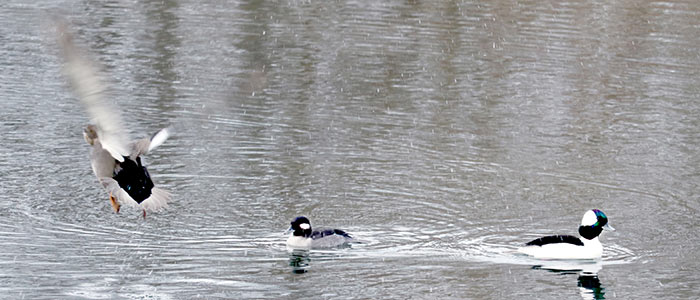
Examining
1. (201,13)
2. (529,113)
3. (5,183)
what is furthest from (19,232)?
(201,13)

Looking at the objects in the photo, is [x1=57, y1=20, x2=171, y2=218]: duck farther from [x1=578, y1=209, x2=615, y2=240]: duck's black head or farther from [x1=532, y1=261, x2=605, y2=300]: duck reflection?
[x1=578, y1=209, x2=615, y2=240]: duck's black head

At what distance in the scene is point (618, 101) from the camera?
68.9 feet

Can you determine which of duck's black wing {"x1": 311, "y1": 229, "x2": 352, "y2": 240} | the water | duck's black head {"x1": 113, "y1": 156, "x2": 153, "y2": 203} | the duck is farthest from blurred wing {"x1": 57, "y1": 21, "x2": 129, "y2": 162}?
duck's black wing {"x1": 311, "y1": 229, "x2": 352, "y2": 240}

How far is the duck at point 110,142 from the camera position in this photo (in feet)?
30.8

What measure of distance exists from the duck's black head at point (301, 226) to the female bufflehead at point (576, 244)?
2081 mm

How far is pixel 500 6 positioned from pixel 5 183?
61.8 feet

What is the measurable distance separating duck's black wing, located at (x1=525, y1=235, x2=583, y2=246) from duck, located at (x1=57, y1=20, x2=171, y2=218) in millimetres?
3542

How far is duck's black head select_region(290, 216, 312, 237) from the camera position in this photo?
12.5 meters

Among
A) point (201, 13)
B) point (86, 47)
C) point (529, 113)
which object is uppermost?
point (201, 13)

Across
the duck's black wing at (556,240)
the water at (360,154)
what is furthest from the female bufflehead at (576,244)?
the water at (360,154)

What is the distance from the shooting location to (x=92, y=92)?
31.3ft

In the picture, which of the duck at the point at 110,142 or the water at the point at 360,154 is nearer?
the duck at the point at 110,142

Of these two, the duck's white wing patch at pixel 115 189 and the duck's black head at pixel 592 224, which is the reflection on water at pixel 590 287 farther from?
the duck's white wing patch at pixel 115 189

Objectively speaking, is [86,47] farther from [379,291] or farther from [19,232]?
[379,291]
